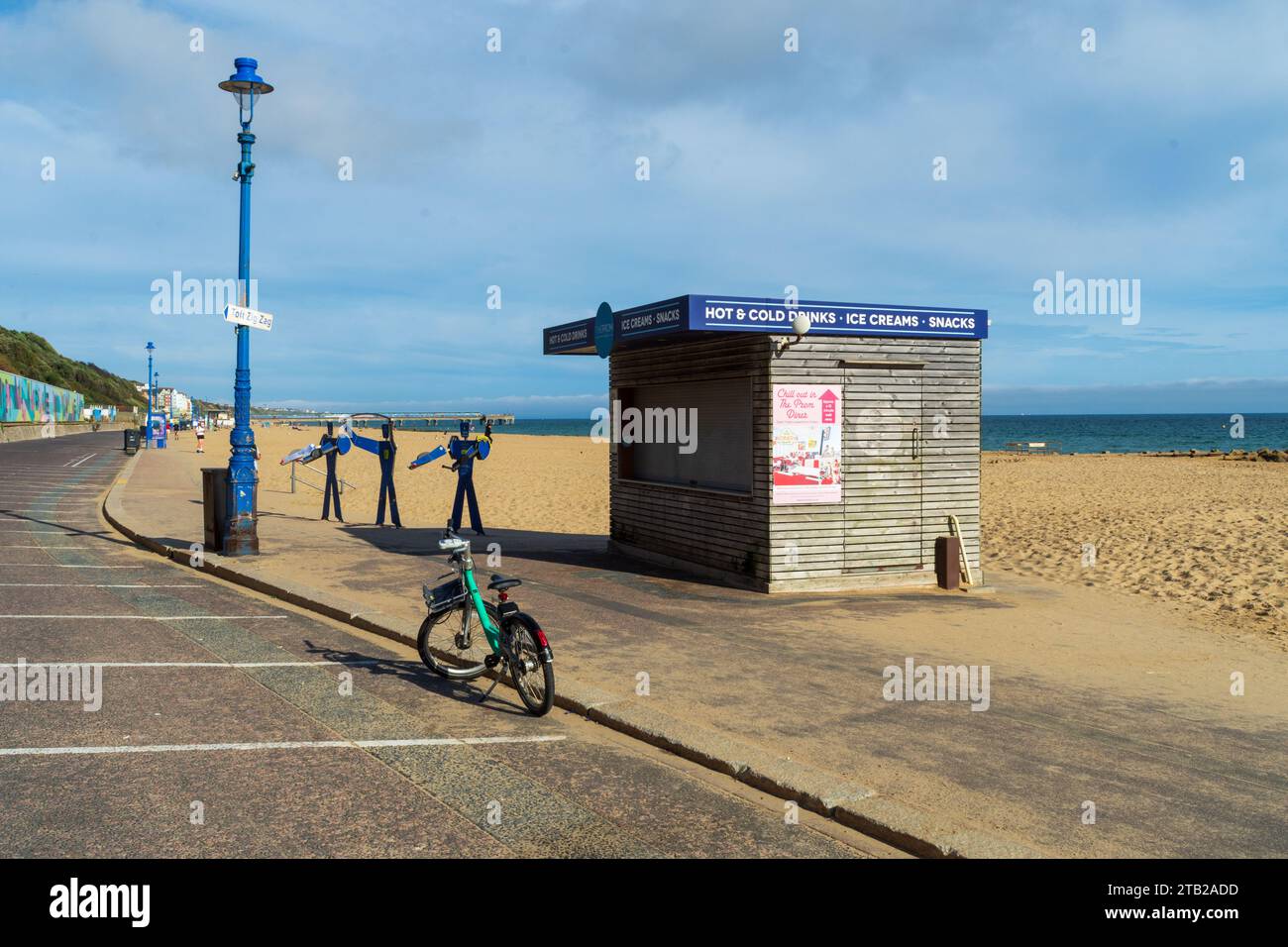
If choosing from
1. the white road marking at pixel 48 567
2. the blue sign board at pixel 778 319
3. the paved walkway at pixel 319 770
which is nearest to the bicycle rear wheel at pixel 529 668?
the paved walkway at pixel 319 770

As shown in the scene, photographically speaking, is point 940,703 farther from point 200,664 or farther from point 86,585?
point 86,585

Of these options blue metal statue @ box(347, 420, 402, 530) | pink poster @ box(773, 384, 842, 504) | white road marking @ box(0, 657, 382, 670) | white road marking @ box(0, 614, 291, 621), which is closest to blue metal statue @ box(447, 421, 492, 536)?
blue metal statue @ box(347, 420, 402, 530)

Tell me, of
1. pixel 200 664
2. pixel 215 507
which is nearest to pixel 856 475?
pixel 200 664

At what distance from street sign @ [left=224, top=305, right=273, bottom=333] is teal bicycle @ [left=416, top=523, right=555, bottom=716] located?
7131mm

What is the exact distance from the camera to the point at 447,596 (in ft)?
25.7

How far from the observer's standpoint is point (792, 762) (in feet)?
18.8

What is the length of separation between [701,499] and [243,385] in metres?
6.51

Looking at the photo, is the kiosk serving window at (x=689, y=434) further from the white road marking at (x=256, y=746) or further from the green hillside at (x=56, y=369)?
the green hillside at (x=56, y=369)

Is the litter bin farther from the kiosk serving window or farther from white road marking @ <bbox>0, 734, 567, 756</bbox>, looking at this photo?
white road marking @ <bbox>0, 734, 567, 756</bbox>

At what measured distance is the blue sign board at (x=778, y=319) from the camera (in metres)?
11.6

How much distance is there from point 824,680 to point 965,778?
2.26m
